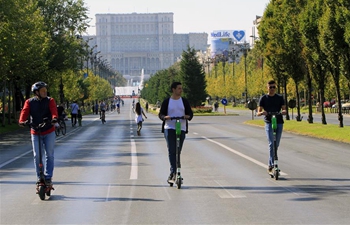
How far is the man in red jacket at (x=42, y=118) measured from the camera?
1178 centimetres

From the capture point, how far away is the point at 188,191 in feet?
39.5

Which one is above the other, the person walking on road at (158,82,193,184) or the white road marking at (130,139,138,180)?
the person walking on road at (158,82,193,184)

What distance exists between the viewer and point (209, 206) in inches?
405

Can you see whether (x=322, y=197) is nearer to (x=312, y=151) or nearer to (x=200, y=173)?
(x=200, y=173)

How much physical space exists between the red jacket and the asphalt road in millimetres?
1219

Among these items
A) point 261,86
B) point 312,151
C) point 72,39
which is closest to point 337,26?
point 312,151

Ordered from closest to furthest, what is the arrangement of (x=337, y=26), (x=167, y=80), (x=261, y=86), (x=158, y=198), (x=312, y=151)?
(x=158, y=198)
(x=312, y=151)
(x=337, y=26)
(x=261, y=86)
(x=167, y=80)

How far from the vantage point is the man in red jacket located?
1178 cm

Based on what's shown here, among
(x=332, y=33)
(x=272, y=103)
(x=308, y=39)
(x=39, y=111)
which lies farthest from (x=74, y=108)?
(x=39, y=111)

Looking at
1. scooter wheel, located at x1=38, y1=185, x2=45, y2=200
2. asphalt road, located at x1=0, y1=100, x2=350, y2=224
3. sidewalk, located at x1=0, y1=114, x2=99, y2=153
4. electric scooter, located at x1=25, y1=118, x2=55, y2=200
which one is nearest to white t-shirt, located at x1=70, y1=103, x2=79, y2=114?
sidewalk, located at x1=0, y1=114, x2=99, y2=153

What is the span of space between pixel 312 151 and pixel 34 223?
13.2 meters

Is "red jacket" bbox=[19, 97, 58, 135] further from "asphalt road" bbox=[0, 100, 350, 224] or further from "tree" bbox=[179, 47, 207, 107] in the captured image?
"tree" bbox=[179, 47, 207, 107]

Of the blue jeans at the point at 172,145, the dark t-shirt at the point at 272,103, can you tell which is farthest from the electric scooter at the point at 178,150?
the dark t-shirt at the point at 272,103

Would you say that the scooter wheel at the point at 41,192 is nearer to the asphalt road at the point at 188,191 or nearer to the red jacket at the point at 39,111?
the asphalt road at the point at 188,191
